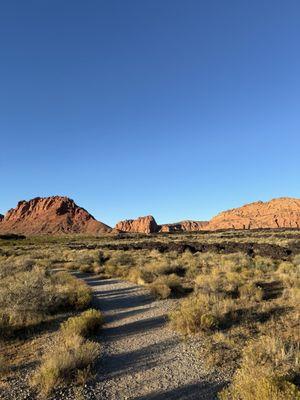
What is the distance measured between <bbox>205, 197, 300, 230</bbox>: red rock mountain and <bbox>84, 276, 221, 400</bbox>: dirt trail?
134m

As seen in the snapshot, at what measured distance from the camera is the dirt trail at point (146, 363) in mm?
6684

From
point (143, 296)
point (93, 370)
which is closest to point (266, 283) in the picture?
point (143, 296)

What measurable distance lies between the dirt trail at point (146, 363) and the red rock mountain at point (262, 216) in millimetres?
134319

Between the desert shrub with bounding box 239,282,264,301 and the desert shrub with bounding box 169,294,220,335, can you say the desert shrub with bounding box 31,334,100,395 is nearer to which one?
the desert shrub with bounding box 169,294,220,335

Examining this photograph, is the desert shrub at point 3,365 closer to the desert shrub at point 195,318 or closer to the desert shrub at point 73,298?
the desert shrub at point 195,318

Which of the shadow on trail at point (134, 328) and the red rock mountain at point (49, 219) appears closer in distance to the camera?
the shadow on trail at point (134, 328)

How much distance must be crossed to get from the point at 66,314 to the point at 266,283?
365 inches

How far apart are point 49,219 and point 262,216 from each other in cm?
9058

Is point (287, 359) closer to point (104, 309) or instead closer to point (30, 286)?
point (104, 309)

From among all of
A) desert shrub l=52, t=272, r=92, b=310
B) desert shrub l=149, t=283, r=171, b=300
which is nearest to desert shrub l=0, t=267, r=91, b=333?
desert shrub l=52, t=272, r=92, b=310

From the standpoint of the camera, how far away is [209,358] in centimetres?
805

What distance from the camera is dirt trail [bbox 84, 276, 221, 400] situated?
668 centimetres

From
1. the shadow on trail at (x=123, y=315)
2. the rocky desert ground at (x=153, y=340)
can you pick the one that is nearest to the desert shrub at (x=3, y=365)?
the rocky desert ground at (x=153, y=340)

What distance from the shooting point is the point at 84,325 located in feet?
32.6
